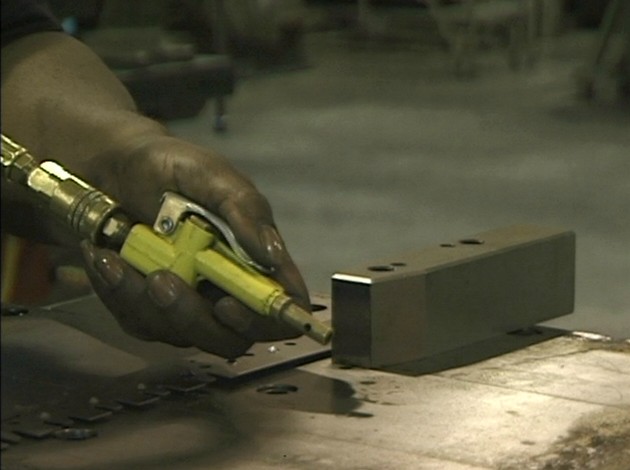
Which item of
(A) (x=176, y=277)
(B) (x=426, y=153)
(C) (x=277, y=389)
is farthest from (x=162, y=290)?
(B) (x=426, y=153)

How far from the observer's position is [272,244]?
68cm

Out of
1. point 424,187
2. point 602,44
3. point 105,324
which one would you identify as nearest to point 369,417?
point 105,324

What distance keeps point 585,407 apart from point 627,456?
A: 0.26ft

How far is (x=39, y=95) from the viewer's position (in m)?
A: 0.77

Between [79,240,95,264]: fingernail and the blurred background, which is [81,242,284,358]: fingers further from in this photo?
the blurred background

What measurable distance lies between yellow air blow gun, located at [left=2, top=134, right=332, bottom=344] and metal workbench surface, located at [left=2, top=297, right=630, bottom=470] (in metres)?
0.06

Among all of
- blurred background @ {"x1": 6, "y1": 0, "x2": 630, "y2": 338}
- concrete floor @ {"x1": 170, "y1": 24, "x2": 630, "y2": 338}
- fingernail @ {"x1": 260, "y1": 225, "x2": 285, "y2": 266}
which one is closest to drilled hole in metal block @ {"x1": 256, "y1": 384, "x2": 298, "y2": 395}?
fingernail @ {"x1": 260, "y1": 225, "x2": 285, "y2": 266}

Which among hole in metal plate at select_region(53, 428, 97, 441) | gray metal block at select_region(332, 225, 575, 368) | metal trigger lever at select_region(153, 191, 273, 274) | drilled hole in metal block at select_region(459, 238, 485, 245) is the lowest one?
hole in metal plate at select_region(53, 428, 97, 441)

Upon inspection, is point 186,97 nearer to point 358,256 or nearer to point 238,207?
point 358,256

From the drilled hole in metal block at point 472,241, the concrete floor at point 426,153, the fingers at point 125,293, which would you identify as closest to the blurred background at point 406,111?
the concrete floor at point 426,153

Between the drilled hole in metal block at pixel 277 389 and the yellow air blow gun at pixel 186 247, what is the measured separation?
11 cm

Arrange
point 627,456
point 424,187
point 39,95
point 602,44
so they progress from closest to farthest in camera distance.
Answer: point 627,456 → point 39,95 → point 424,187 → point 602,44

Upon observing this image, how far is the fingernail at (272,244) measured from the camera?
670mm

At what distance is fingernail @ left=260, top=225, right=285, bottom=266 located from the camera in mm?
670
